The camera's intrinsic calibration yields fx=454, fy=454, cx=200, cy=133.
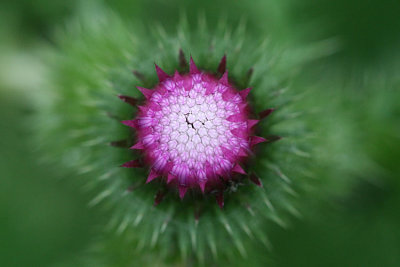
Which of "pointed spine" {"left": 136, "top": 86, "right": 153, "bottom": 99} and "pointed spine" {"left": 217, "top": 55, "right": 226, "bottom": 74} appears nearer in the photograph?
"pointed spine" {"left": 136, "top": 86, "right": 153, "bottom": 99}

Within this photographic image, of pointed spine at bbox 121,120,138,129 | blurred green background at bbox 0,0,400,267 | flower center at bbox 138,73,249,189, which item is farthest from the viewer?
blurred green background at bbox 0,0,400,267

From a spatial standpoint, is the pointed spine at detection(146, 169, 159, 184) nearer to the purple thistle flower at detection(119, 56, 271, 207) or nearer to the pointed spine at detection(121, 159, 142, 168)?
the purple thistle flower at detection(119, 56, 271, 207)

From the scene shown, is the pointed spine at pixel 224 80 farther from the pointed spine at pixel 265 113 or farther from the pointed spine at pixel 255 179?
the pointed spine at pixel 255 179

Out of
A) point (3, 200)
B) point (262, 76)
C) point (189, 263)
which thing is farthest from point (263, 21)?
point (3, 200)

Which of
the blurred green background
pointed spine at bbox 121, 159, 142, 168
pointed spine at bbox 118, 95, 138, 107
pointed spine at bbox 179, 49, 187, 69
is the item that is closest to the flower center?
pointed spine at bbox 121, 159, 142, 168

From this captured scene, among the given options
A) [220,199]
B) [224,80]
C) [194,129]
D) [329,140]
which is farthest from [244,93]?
[329,140]

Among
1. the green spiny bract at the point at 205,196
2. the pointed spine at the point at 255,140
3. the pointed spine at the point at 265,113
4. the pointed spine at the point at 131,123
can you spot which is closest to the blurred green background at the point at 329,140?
the green spiny bract at the point at 205,196

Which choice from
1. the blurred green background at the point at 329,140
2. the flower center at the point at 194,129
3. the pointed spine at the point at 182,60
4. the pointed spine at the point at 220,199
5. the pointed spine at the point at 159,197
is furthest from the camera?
the blurred green background at the point at 329,140
